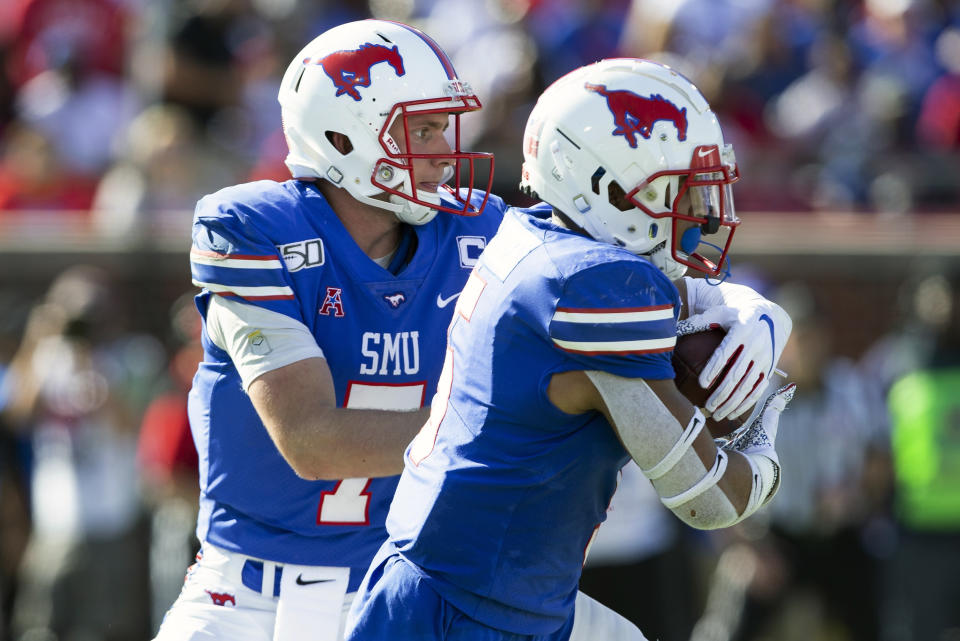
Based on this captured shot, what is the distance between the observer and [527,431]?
298cm

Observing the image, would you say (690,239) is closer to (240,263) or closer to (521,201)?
(240,263)

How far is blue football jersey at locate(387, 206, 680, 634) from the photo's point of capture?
9.47ft

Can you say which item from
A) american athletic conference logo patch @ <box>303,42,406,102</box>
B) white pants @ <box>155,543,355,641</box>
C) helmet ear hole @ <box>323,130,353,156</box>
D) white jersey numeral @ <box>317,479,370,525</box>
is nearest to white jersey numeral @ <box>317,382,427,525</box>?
white jersey numeral @ <box>317,479,370,525</box>

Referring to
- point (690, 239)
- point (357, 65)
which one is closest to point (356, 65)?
point (357, 65)

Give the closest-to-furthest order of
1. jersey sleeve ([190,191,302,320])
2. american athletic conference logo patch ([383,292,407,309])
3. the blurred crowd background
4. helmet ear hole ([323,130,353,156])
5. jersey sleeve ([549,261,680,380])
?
1. jersey sleeve ([549,261,680,380])
2. jersey sleeve ([190,191,302,320])
3. american athletic conference logo patch ([383,292,407,309])
4. helmet ear hole ([323,130,353,156])
5. the blurred crowd background

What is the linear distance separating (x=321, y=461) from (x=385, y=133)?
2.91ft

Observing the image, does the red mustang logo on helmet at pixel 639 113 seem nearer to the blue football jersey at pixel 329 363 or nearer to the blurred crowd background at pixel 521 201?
the blue football jersey at pixel 329 363

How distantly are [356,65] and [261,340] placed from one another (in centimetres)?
80

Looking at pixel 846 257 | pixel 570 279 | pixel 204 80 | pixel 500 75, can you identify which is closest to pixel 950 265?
pixel 846 257

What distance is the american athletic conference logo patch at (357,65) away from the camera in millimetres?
3777

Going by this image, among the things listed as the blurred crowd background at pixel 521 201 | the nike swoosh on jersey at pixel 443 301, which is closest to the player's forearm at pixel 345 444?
the nike swoosh on jersey at pixel 443 301

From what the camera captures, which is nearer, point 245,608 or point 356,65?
point 245,608

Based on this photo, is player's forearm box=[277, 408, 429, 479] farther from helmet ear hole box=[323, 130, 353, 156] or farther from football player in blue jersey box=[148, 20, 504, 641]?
helmet ear hole box=[323, 130, 353, 156]

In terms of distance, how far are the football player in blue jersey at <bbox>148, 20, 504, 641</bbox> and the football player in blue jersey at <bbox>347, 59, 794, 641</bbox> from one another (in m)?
0.39
